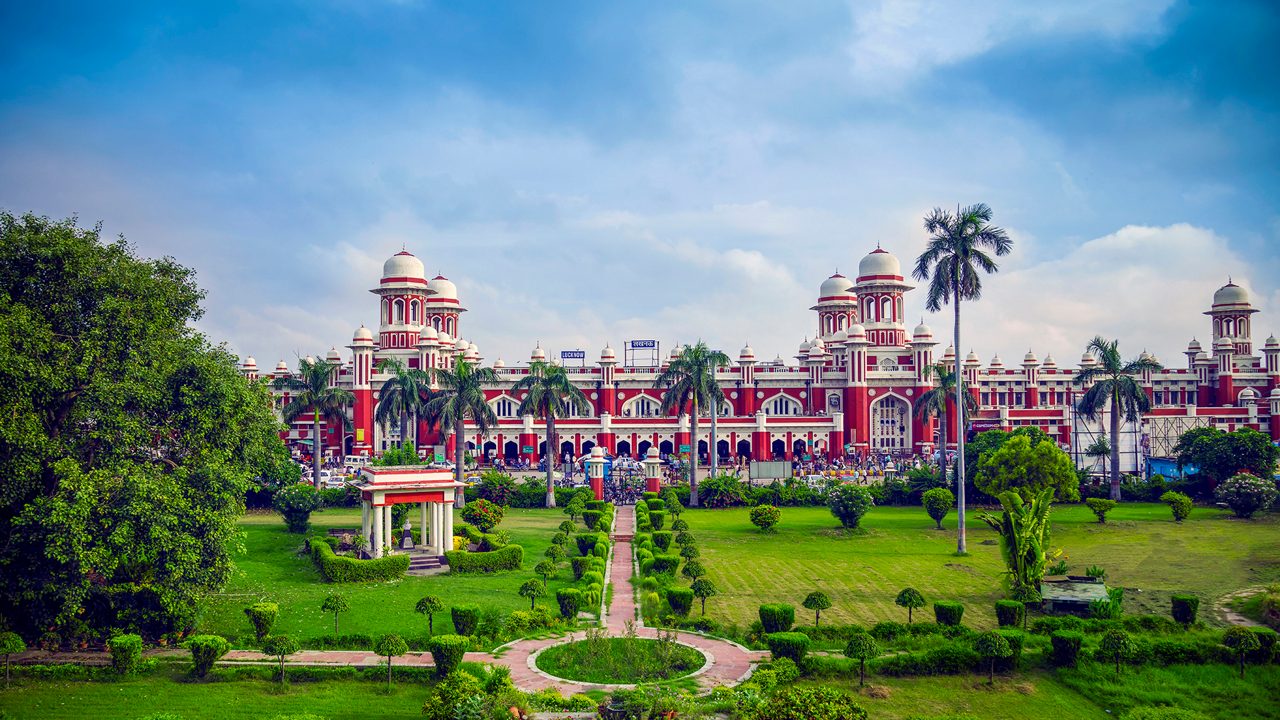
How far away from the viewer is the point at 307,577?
27.7m

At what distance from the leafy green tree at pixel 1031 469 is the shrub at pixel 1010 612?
14330 mm

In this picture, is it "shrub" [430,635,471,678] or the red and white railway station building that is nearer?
"shrub" [430,635,471,678]

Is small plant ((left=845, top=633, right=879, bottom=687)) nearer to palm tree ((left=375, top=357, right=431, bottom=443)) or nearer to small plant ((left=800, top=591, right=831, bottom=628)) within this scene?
small plant ((left=800, top=591, right=831, bottom=628))

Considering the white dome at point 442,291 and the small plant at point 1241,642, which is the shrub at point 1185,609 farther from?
the white dome at point 442,291

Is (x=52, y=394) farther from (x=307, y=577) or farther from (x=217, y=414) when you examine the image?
(x=307, y=577)

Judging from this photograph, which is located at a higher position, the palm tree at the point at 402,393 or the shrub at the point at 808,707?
the palm tree at the point at 402,393

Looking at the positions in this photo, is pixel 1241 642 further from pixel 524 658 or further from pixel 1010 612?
pixel 524 658

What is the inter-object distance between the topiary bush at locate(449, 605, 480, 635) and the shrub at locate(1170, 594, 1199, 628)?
15.8m

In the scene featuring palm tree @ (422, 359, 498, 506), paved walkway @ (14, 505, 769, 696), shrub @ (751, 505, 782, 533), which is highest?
palm tree @ (422, 359, 498, 506)

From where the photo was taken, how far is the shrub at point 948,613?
69.5 ft

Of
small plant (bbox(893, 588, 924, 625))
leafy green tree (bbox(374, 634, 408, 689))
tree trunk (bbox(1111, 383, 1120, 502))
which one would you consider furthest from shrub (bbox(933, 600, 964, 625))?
tree trunk (bbox(1111, 383, 1120, 502))

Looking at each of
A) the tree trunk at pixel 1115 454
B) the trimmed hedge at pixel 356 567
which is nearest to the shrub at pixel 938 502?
the tree trunk at pixel 1115 454

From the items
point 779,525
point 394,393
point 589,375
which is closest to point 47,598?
point 779,525

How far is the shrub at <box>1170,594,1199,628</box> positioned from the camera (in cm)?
2145
